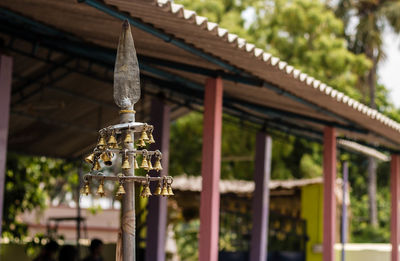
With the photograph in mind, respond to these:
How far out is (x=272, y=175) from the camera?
2147 cm

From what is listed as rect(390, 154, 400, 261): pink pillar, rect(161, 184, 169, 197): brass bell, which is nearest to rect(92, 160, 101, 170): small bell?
rect(161, 184, 169, 197): brass bell

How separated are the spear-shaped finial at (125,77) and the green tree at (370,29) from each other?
2302cm

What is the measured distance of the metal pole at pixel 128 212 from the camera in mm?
3896

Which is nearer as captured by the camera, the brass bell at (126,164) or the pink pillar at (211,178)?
the brass bell at (126,164)

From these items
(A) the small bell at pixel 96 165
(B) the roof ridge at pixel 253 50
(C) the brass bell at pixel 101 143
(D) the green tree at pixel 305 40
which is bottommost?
(A) the small bell at pixel 96 165

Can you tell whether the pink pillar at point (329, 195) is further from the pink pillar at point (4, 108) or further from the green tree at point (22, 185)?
the green tree at point (22, 185)

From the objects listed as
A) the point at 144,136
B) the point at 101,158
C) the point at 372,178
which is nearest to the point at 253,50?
the point at 144,136

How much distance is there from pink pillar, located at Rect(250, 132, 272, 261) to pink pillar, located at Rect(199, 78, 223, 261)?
14.2ft

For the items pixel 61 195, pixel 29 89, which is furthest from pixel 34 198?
pixel 61 195

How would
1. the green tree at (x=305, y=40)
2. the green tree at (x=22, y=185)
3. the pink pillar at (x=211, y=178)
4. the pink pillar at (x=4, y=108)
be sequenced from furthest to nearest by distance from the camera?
the green tree at (x=305, y=40) < the green tree at (x=22, y=185) < the pink pillar at (x=211, y=178) < the pink pillar at (x=4, y=108)

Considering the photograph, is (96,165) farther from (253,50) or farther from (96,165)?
(253,50)

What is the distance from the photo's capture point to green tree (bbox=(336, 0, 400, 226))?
2659 cm

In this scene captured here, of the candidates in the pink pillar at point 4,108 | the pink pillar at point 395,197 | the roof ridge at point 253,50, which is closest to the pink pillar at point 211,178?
the roof ridge at point 253,50

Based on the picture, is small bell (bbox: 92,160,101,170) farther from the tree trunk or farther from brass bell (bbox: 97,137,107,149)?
the tree trunk
